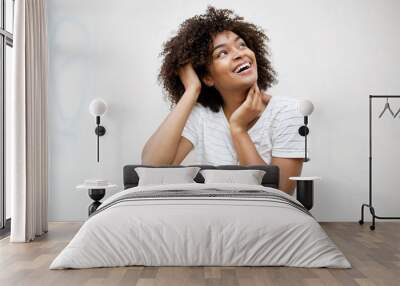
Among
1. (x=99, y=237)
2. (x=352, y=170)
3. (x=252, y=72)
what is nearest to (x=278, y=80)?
(x=252, y=72)

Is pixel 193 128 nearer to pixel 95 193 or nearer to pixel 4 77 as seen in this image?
pixel 95 193

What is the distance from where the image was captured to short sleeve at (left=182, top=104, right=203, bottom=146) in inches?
272

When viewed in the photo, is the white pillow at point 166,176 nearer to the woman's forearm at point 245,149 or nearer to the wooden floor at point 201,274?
the woman's forearm at point 245,149

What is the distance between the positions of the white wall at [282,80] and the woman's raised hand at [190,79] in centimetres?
36

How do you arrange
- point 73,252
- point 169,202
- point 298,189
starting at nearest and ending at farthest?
point 73,252
point 169,202
point 298,189

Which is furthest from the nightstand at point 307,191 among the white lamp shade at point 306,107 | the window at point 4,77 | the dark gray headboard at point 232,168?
the window at point 4,77

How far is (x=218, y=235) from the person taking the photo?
436cm

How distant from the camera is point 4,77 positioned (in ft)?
21.0

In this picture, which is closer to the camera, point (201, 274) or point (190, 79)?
point (201, 274)

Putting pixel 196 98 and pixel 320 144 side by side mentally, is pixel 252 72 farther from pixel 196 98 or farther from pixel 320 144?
pixel 320 144

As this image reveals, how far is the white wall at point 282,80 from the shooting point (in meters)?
6.97

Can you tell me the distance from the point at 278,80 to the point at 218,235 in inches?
123

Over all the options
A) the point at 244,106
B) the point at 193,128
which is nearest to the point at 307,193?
the point at 244,106

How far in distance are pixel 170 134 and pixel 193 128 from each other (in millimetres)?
286
